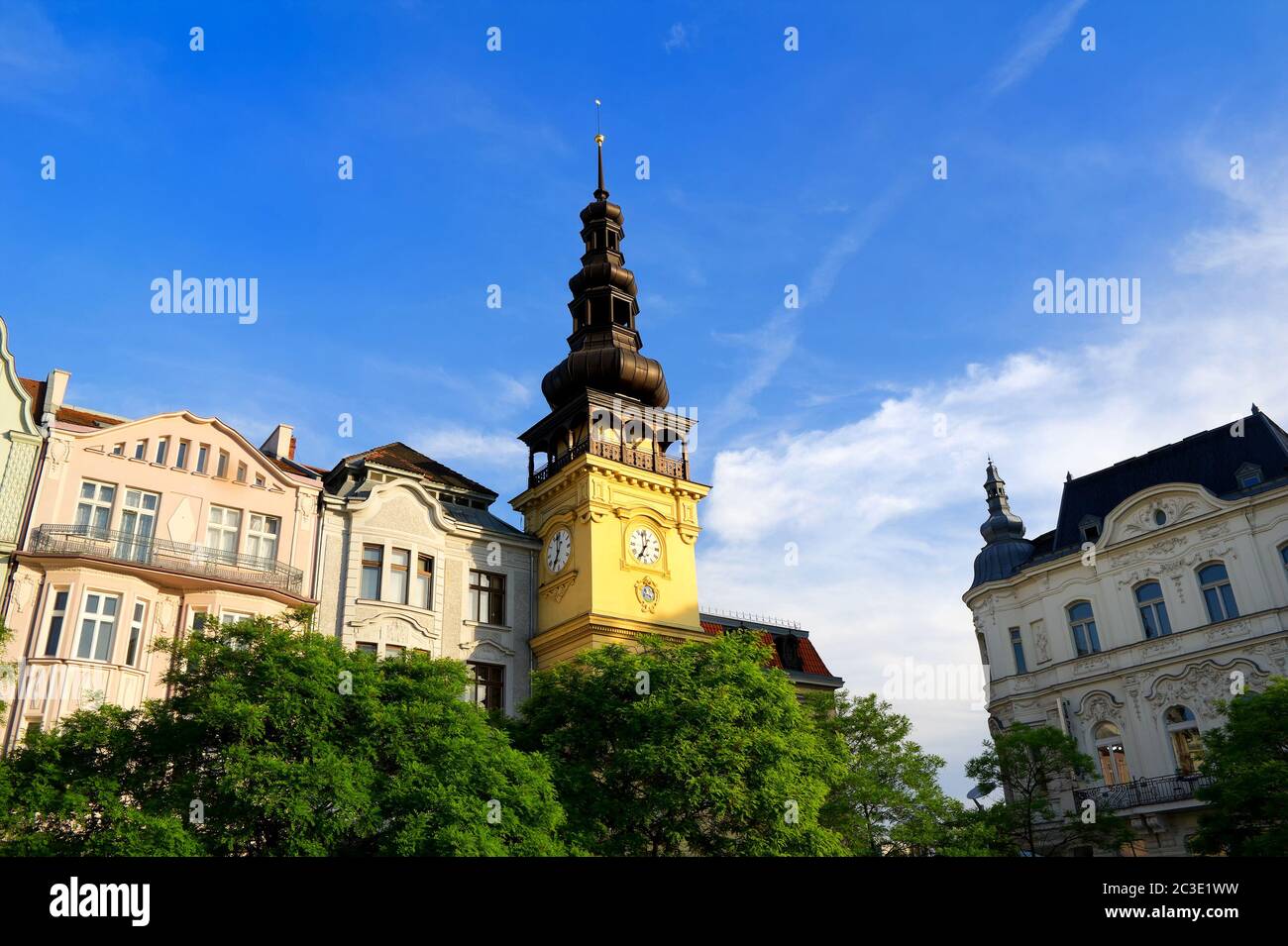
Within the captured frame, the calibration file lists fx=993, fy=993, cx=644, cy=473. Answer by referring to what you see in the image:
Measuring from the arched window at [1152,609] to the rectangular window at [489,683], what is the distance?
1099 inches

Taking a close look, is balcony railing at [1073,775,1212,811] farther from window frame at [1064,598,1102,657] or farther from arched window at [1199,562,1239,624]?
arched window at [1199,562,1239,624]

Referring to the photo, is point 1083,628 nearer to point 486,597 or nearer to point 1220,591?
point 1220,591

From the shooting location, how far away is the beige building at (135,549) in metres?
26.6

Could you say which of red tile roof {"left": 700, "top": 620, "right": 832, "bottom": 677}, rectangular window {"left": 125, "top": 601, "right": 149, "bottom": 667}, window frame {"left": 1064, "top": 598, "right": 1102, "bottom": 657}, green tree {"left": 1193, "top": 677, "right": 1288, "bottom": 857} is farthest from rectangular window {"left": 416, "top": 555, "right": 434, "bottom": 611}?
window frame {"left": 1064, "top": 598, "right": 1102, "bottom": 657}

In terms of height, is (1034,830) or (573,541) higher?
(573,541)

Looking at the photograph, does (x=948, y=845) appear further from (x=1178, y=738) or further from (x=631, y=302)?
(x=631, y=302)

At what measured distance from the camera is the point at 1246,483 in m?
42.2

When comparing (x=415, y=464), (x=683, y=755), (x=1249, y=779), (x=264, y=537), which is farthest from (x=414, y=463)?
(x=1249, y=779)

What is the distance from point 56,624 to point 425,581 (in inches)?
444


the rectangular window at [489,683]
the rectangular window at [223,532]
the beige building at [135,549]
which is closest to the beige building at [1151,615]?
the rectangular window at [489,683]

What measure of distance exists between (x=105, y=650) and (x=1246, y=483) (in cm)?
4328

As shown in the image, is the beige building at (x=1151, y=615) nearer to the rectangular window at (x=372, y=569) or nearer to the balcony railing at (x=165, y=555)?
the rectangular window at (x=372, y=569)
